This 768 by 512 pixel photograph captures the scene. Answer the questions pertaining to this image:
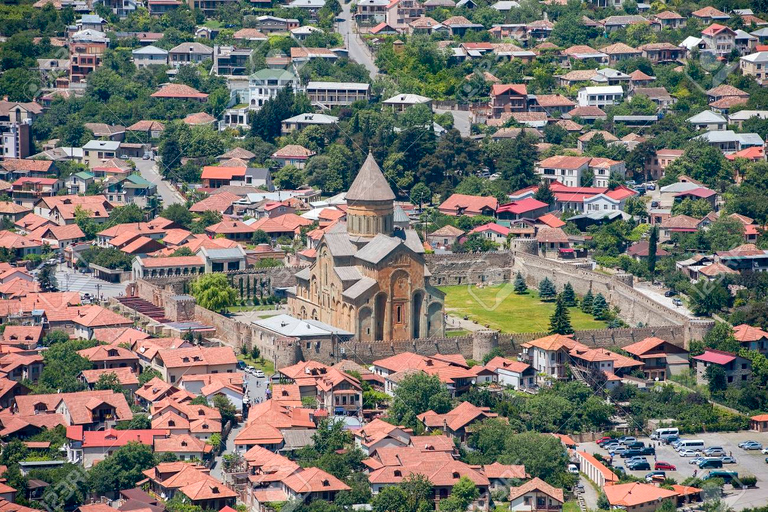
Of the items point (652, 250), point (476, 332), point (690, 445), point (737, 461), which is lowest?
point (737, 461)

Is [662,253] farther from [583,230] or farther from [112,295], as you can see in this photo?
[112,295]

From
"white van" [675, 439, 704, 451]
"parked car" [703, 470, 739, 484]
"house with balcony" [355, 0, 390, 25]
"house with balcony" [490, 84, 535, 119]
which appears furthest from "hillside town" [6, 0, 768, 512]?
"parked car" [703, 470, 739, 484]

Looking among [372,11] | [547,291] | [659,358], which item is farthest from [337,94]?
[659,358]

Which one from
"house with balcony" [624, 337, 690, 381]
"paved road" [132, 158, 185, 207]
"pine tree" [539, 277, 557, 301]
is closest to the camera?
"house with balcony" [624, 337, 690, 381]

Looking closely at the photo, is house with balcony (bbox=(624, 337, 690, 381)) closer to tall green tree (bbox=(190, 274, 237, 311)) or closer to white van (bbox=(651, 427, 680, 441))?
white van (bbox=(651, 427, 680, 441))

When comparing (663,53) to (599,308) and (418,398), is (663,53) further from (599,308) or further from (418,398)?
(418,398)

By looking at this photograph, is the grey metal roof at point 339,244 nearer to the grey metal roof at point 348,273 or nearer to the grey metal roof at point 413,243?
the grey metal roof at point 348,273

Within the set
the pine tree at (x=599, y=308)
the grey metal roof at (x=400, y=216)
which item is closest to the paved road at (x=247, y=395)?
the grey metal roof at (x=400, y=216)
